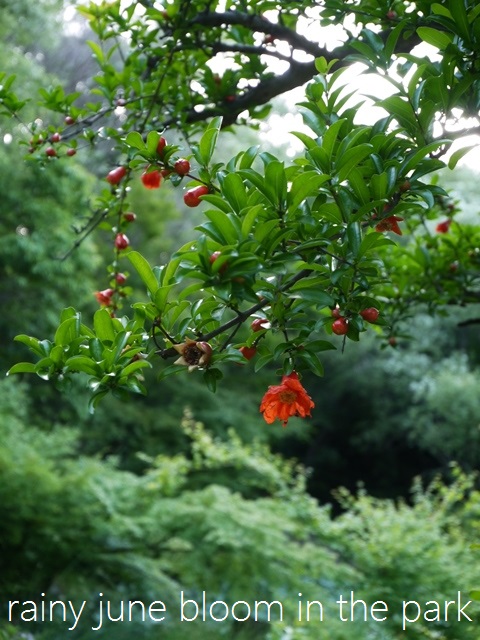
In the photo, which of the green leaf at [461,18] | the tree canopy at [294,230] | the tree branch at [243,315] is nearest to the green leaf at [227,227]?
the tree canopy at [294,230]

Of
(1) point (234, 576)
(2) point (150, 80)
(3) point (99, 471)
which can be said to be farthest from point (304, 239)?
(3) point (99, 471)

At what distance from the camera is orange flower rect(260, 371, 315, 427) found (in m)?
1.01

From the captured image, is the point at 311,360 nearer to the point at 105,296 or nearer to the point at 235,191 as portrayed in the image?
the point at 235,191

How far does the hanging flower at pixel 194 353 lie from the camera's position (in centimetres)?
93

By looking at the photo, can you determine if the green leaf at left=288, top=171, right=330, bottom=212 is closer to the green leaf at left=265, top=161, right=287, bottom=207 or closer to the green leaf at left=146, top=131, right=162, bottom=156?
the green leaf at left=265, top=161, right=287, bottom=207

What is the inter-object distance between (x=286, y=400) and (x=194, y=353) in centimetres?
17

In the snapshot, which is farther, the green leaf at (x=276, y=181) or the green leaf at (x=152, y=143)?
the green leaf at (x=152, y=143)

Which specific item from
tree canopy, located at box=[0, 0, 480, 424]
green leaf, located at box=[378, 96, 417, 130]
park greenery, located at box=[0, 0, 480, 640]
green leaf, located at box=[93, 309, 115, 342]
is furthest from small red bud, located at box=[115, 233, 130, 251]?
green leaf, located at box=[378, 96, 417, 130]

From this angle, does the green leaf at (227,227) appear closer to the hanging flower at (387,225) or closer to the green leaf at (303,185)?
the green leaf at (303,185)

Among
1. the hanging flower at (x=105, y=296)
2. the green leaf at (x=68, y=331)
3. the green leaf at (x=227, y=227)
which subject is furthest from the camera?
the hanging flower at (x=105, y=296)

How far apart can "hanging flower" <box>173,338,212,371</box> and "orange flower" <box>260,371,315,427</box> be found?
12 centimetres

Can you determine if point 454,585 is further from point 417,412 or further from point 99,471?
point 417,412

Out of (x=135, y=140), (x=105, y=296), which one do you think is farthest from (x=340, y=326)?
(x=105, y=296)

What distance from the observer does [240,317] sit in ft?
3.06
